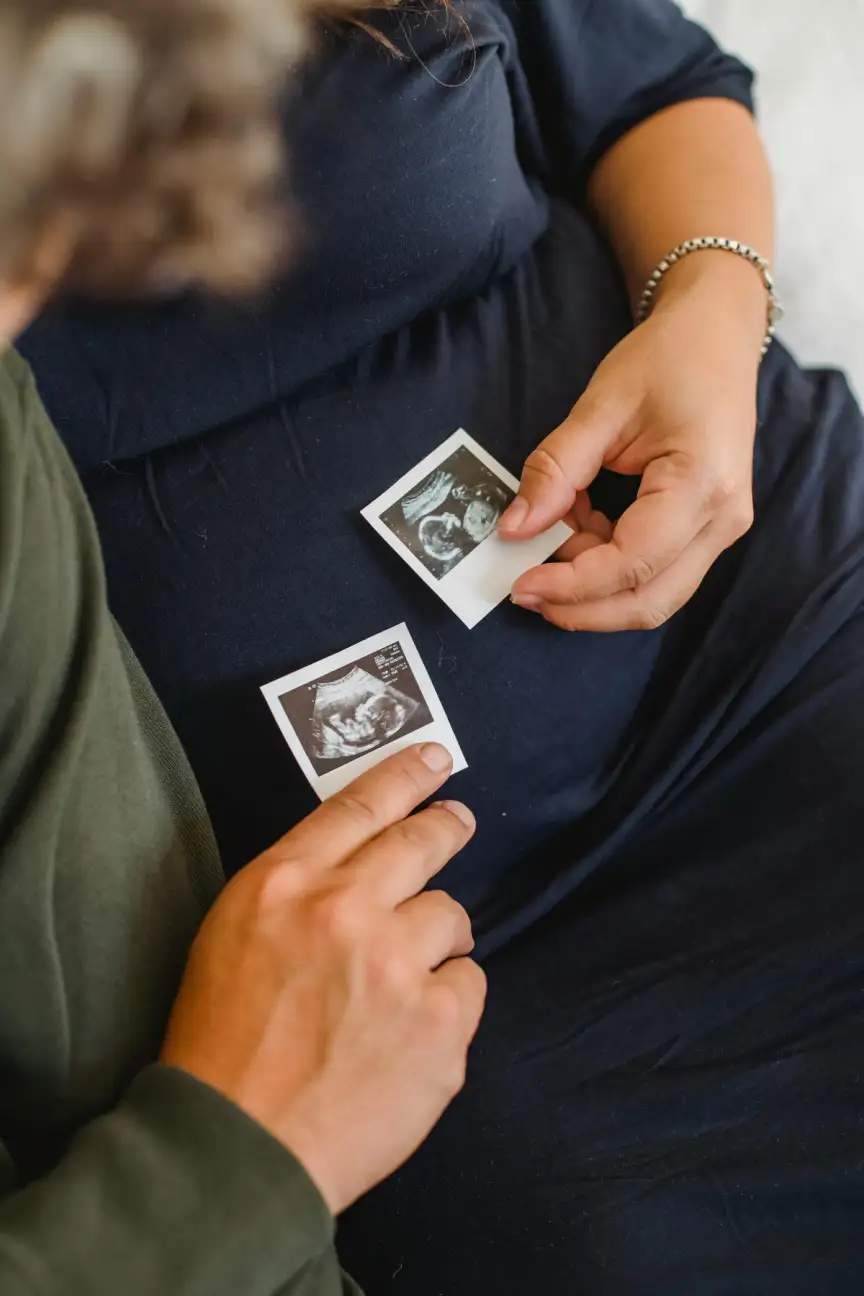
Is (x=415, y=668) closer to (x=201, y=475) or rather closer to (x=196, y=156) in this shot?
(x=201, y=475)

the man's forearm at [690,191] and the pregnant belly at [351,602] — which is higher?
the man's forearm at [690,191]

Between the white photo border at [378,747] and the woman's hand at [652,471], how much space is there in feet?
0.32

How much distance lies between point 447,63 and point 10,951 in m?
0.69

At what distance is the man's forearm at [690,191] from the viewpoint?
912 millimetres

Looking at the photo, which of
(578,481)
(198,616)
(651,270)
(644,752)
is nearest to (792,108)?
(651,270)

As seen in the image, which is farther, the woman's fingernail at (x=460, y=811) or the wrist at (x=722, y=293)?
the wrist at (x=722, y=293)

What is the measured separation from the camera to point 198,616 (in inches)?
27.5

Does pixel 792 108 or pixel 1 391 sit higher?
pixel 792 108

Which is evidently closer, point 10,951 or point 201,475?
point 10,951

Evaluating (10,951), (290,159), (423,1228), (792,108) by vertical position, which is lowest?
(423,1228)

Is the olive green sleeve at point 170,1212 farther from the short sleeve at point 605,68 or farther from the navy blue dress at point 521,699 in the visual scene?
the short sleeve at point 605,68

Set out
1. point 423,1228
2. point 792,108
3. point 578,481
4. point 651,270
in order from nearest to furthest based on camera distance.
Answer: point 423,1228
point 578,481
point 651,270
point 792,108

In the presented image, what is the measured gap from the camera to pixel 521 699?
2.46ft

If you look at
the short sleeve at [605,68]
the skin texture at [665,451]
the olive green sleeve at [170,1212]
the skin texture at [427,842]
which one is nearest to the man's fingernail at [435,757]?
the skin texture at [427,842]
